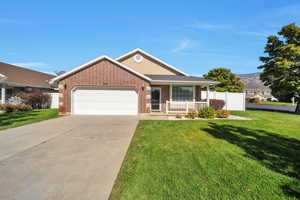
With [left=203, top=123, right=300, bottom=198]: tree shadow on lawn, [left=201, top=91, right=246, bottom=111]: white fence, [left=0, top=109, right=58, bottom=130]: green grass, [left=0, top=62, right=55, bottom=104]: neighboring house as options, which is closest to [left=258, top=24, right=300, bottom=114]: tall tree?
[left=201, top=91, right=246, bottom=111]: white fence

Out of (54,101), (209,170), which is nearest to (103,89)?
(54,101)

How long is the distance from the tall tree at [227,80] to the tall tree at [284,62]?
20.3 ft

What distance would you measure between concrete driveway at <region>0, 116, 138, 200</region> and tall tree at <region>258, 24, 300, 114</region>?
1614 cm

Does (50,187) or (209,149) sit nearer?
(50,187)

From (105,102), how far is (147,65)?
613cm

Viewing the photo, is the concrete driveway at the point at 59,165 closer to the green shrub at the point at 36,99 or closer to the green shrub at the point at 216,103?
the green shrub at the point at 36,99

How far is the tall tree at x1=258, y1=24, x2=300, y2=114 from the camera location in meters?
13.2

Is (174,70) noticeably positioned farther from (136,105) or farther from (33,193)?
(33,193)

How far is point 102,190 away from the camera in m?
2.48

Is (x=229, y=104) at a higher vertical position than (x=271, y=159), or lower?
higher

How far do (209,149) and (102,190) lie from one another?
3155 mm

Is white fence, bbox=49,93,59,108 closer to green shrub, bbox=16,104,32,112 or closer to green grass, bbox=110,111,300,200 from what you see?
green shrub, bbox=16,104,32,112

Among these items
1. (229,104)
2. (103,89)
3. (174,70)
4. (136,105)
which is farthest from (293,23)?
(103,89)

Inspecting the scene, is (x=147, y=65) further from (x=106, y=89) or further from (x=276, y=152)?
(x=276, y=152)
